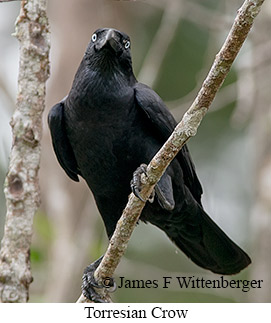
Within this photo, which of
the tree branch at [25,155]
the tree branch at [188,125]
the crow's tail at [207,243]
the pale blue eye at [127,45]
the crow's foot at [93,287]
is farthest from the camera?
the crow's tail at [207,243]

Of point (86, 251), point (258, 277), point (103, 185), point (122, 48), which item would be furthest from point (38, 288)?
point (122, 48)

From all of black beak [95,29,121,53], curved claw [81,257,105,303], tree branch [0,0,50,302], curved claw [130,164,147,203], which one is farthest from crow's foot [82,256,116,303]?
black beak [95,29,121,53]

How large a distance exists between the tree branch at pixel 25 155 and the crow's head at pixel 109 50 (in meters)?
0.37

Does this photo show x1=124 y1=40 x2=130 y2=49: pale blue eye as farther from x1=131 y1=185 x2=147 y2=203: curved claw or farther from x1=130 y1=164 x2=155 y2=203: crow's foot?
x1=131 y1=185 x2=147 y2=203: curved claw

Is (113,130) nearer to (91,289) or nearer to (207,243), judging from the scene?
(91,289)

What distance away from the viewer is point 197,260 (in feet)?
17.7

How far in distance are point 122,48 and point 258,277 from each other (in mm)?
2875

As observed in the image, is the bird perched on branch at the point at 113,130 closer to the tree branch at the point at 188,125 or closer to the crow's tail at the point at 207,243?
the crow's tail at the point at 207,243

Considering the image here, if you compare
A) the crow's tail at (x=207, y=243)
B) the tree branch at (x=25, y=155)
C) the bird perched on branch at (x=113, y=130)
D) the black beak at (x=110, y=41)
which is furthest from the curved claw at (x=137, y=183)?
the crow's tail at (x=207, y=243)

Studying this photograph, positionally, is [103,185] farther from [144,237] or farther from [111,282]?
[144,237]

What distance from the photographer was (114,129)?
4445 millimetres

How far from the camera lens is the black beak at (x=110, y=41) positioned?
4.43m

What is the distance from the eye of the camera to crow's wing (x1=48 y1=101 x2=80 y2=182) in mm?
4766

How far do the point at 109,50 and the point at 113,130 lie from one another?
590mm
